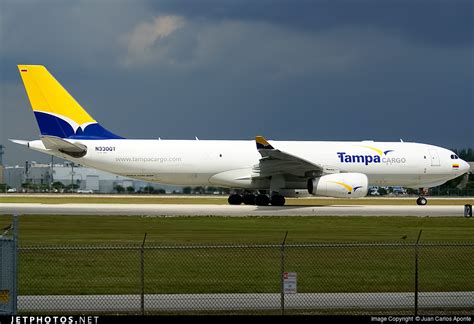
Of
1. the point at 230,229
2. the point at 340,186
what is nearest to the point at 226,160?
the point at 340,186

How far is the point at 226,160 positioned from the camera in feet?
161

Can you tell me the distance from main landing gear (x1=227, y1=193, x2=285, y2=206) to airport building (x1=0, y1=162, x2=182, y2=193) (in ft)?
270

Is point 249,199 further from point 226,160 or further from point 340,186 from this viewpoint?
A: point 340,186

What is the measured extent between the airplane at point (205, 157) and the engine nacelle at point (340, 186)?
1470 mm

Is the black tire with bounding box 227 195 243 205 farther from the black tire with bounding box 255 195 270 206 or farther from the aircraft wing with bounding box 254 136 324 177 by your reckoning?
the aircraft wing with bounding box 254 136 324 177

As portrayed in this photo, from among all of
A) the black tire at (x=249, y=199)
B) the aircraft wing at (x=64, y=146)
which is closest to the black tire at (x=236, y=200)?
the black tire at (x=249, y=199)

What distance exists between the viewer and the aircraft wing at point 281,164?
A: 1781 inches

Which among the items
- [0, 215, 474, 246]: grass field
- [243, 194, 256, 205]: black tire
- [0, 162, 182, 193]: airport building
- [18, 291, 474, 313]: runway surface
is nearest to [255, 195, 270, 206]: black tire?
[243, 194, 256, 205]: black tire

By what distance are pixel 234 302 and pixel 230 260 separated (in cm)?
599

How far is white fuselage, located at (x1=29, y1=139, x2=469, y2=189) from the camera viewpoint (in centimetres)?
4847

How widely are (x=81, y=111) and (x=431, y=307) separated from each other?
37143 millimetres

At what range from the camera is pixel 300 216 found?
39.2 meters

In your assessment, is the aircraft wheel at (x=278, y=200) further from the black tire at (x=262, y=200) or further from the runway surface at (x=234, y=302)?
the runway surface at (x=234, y=302)

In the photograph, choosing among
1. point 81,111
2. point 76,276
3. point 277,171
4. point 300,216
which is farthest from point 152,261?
point 81,111
